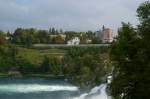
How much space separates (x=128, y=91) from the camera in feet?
107

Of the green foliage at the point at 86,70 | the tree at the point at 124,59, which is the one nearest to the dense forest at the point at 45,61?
the green foliage at the point at 86,70

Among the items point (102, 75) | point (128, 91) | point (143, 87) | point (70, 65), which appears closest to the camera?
point (143, 87)

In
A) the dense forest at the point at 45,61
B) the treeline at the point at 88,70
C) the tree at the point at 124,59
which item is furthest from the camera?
the dense forest at the point at 45,61

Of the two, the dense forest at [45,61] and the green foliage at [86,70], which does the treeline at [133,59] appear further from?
the dense forest at [45,61]

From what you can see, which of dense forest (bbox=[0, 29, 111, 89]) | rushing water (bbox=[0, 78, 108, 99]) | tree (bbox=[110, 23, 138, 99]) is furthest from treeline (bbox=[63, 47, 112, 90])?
tree (bbox=[110, 23, 138, 99])

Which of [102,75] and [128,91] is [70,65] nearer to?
[102,75]

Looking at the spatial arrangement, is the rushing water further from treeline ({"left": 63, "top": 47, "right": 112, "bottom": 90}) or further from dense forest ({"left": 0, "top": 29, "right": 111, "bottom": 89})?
dense forest ({"left": 0, "top": 29, "right": 111, "bottom": 89})

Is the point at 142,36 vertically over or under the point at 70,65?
over

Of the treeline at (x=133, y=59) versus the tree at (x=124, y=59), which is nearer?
the treeline at (x=133, y=59)

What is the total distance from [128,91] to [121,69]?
54.8 inches

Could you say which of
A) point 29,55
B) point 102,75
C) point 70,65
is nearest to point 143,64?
point 102,75

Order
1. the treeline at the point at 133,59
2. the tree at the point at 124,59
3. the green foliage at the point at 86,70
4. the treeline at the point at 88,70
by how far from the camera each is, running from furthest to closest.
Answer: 1. the green foliage at the point at 86,70
2. the treeline at the point at 88,70
3. the tree at the point at 124,59
4. the treeline at the point at 133,59

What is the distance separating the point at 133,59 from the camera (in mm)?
32531

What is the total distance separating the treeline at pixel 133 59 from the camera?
102 ft
